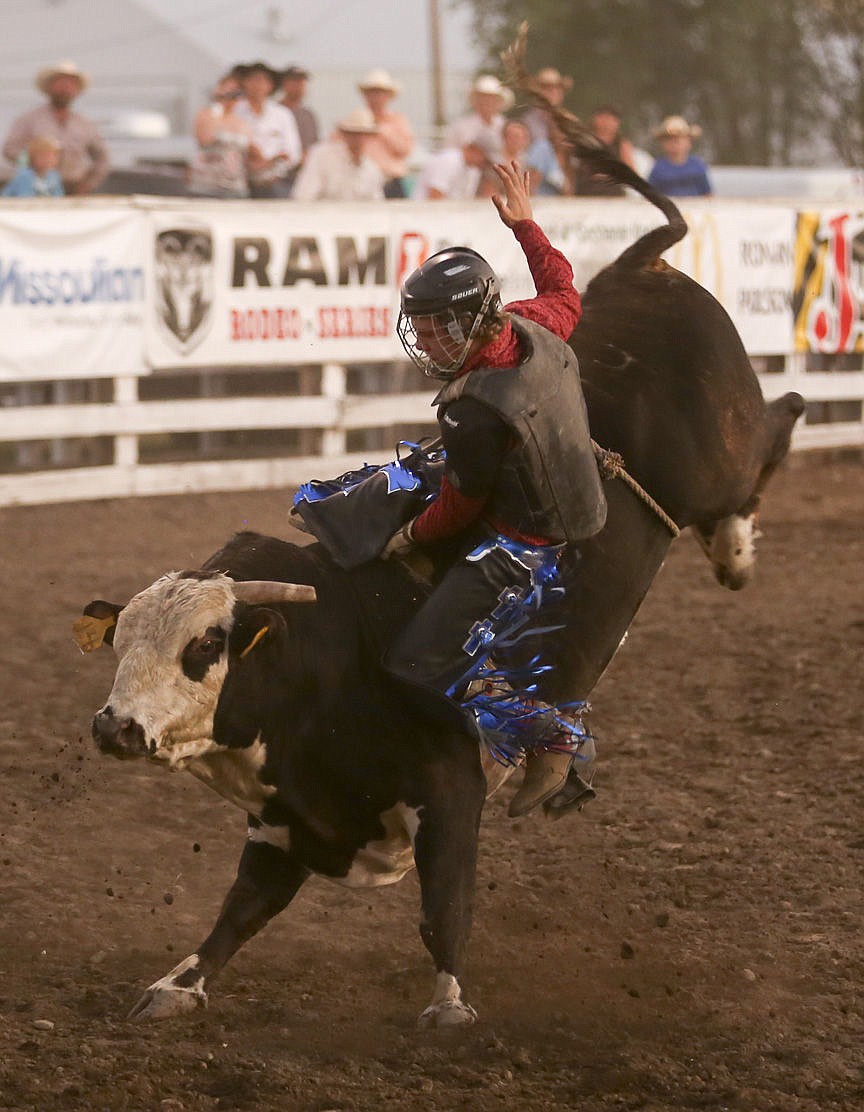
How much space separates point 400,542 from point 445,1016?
107 cm

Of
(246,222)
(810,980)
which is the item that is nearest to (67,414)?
(246,222)

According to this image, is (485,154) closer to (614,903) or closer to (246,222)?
(246,222)

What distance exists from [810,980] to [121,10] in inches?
1355

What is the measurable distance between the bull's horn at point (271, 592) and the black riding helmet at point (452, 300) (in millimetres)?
592

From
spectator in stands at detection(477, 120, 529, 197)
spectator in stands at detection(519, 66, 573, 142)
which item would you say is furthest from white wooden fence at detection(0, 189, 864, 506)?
spectator in stands at detection(519, 66, 573, 142)

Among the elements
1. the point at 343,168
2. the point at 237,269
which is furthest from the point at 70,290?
the point at 343,168

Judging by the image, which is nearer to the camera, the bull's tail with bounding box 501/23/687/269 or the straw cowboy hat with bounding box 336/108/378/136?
the bull's tail with bounding box 501/23/687/269

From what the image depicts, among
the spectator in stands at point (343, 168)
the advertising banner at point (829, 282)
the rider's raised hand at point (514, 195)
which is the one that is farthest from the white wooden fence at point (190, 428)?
the rider's raised hand at point (514, 195)

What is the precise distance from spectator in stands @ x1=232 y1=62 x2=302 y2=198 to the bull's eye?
878 centimetres

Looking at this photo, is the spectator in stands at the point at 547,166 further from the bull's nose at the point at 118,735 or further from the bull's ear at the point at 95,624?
the bull's nose at the point at 118,735

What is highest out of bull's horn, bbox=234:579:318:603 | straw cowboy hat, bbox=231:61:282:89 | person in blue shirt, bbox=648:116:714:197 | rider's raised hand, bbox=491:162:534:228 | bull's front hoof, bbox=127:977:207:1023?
straw cowboy hat, bbox=231:61:282:89

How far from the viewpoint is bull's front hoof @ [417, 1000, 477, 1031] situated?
3826 millimetres

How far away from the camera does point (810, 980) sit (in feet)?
13.6

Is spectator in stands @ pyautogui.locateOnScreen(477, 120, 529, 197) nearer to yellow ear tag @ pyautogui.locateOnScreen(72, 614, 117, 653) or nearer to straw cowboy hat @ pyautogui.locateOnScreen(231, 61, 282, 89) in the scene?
straw cowboy hat @ pyautogui.locateOnScreen(231, 61, 282, 89)
